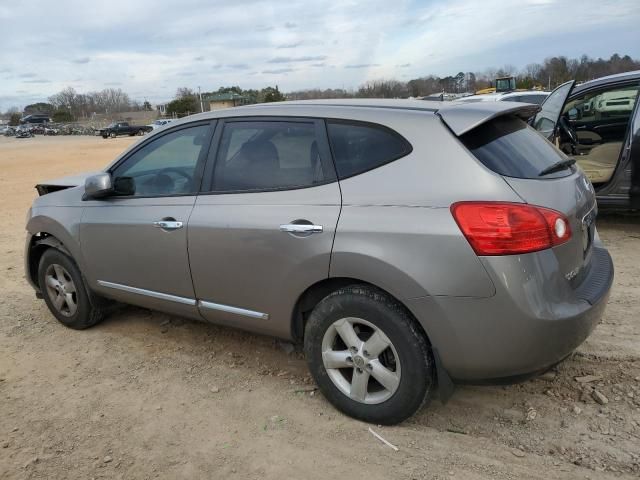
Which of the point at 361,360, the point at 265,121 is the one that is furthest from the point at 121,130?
the point at 361,360

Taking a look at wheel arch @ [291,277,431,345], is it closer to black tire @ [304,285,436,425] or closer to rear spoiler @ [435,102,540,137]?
black tire @ [304,285,436,425]

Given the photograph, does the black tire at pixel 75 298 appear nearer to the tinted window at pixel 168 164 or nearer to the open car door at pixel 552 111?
the tinted window at pixel 168 164

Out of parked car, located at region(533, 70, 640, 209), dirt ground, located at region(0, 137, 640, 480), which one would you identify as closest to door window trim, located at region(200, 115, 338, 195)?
dirt ground, located at region(0, 137, 640, 480)

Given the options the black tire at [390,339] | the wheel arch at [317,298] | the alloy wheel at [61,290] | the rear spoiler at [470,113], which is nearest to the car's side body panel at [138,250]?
the alloy wheel at [61,290]

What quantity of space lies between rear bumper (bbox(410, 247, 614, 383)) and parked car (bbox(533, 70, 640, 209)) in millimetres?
3979

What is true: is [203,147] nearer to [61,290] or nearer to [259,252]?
[259,252]

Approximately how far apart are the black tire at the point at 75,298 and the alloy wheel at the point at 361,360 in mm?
2347

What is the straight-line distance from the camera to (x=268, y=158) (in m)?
3.30

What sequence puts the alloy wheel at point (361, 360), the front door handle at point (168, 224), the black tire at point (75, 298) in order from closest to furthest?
the alloy wheel at point (361, 360)
the front door handle at point (168, 224)
the black tire at point (75, 298)

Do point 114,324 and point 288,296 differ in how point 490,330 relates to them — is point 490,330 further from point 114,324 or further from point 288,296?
point 114,324

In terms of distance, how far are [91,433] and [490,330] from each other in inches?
89.9

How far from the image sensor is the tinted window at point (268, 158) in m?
3.11

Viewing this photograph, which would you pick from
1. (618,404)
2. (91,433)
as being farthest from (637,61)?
(91,433)

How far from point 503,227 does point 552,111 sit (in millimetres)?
4893
